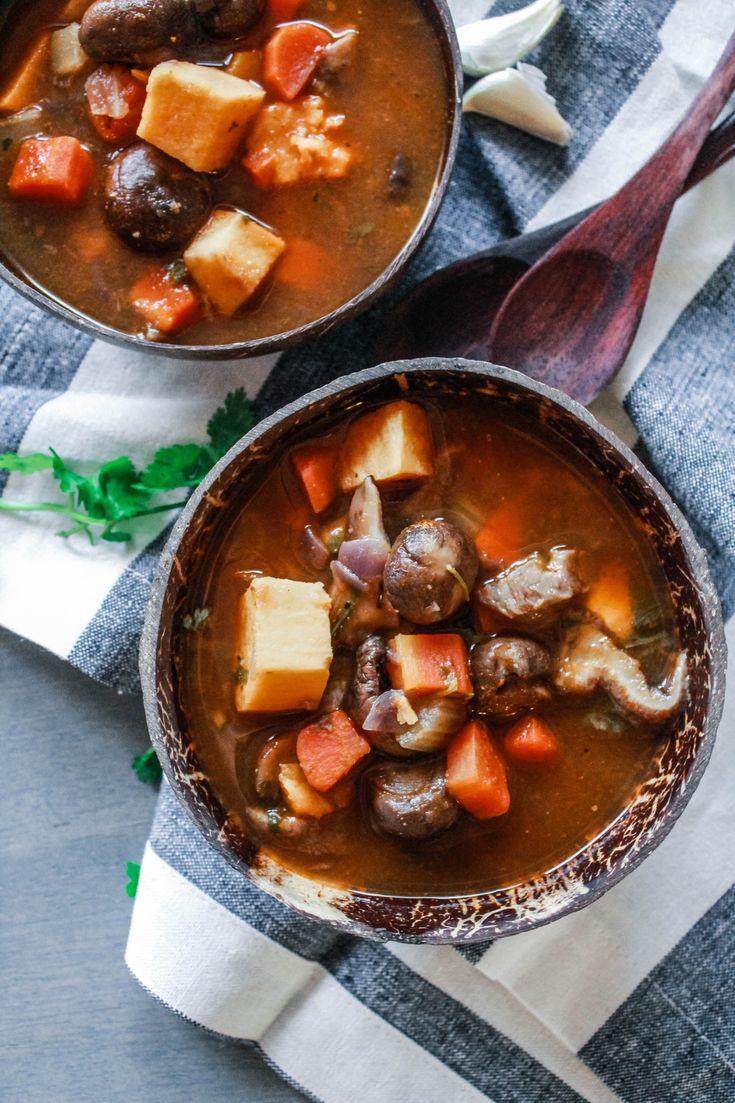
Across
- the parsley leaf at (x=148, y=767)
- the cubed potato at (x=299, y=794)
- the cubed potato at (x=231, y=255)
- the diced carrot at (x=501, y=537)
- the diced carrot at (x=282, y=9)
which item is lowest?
the parsley leaf at (x=148, y=767)

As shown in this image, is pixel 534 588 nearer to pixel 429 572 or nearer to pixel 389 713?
pixel 429 572

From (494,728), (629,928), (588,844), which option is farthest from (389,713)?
(629,928)

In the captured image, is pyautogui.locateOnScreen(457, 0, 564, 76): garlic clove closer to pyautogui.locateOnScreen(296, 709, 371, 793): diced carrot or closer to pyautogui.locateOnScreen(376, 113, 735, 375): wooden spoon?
pyautogui.locateOnScreen(376, 113, 735, 375): wooden spoon

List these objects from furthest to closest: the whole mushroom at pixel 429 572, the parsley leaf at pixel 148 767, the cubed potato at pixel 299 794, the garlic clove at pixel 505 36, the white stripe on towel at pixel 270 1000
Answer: the parsley leaf at pixel 148 767 < the white stripe on towel at pixel 270 1000 < the garlic clove at pixel 505 36 < the cubed potato at pixel 299 794 < the whole mushroom at pixel 429 572

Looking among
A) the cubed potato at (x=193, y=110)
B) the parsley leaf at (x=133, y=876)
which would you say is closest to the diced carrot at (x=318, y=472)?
the cubed potato at (x=193, y=110)

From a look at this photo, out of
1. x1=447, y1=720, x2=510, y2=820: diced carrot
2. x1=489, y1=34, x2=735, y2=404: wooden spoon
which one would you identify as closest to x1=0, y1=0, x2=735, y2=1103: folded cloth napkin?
x1=489, y1=34, x2=735, y2=404: wooden spoon

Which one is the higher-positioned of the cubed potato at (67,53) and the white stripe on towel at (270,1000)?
the cubed potato at (67,53)

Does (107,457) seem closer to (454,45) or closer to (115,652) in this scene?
(115,652)

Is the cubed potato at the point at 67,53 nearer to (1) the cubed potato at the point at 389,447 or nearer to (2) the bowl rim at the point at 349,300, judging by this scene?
(2) the bowl rim at the point at 349,300
